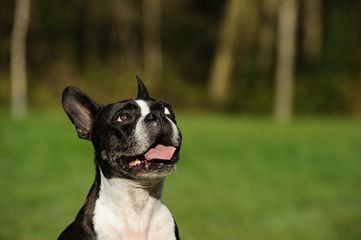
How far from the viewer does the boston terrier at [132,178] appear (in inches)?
197

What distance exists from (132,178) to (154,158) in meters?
0.25

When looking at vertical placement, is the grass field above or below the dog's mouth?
below

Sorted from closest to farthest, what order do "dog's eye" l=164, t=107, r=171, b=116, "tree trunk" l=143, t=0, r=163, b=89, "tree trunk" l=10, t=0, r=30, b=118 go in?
1. "dog's eye" l=164, t=107, r=171, b=116
2. "tree trunk" l=10, t=0, r=30, b=118
3. "tree trunk" l=143, t=0, r=163, b=89

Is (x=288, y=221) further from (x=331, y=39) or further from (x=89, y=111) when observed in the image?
(x=331, y=39)

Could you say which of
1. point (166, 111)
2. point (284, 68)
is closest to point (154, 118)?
point (166, 111)

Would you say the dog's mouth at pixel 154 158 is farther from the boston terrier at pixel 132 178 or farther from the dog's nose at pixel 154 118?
the dog's nose at pixel 154 118

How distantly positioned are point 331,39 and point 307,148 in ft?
64.1

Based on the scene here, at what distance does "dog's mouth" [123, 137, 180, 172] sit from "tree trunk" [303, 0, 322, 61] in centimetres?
4241

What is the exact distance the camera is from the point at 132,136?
5.20m

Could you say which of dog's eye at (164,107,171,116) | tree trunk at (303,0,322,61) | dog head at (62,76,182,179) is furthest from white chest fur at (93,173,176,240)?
tree trunk at (303,0,322,61)

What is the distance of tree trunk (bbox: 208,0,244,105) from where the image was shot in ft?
139

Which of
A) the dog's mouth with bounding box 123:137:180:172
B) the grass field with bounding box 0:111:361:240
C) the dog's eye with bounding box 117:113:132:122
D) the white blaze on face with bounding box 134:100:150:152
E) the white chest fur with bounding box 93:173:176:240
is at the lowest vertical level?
the grass field with bounding box 0:111:361:240

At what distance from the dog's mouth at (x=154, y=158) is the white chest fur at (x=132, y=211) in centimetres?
17

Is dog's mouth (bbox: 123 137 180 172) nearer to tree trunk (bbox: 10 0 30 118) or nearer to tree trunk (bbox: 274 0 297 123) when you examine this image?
tree trunk (bbox: 10 0 30 118)
